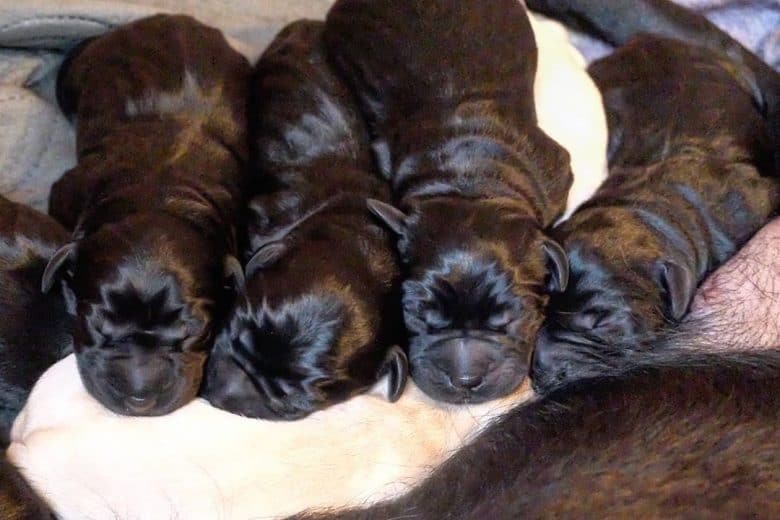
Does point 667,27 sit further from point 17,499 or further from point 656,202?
point 17,499

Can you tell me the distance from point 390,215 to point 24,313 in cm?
70

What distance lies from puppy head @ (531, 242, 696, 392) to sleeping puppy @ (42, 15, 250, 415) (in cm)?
62

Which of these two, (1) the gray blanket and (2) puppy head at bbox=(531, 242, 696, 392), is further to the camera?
(1) the gray blanket

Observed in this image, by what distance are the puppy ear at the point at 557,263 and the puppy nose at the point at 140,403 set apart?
29.6 inches

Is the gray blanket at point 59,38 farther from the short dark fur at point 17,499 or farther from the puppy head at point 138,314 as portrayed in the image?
the short dark fur at point 17,499

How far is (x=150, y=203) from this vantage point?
160 cm

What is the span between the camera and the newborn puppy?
5.20 feet

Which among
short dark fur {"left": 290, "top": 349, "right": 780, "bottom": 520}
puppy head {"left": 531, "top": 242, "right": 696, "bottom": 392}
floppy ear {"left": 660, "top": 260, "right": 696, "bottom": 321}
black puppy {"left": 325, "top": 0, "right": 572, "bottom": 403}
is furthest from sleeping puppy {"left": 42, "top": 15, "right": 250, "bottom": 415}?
floppy ear {"left": 660, "top": 260, "right": 696, "bottom": 321}

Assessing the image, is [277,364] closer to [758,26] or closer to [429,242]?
[429,242]

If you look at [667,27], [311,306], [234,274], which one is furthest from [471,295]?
[667,27]

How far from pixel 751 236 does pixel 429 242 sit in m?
0.72

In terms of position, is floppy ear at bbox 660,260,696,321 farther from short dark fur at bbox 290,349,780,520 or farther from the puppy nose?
the puppy nose

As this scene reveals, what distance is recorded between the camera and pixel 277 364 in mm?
1461

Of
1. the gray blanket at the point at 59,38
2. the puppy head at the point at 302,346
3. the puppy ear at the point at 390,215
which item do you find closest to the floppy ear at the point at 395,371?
the puppy head at the point at 302,346
